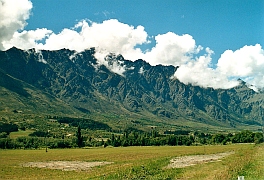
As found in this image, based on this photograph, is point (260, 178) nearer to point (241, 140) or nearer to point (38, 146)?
point (241, 140)

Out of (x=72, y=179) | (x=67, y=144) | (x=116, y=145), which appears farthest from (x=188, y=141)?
(x=72, y=179)

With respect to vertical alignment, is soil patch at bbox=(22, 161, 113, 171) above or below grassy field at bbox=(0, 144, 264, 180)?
below

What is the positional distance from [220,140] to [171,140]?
30019 millimetres

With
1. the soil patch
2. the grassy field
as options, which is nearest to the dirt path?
the grassy field

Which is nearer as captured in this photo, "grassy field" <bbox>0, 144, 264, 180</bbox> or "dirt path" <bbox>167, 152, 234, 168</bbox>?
"grassy field" <bbox>0, 144, 264, 180</bbox>

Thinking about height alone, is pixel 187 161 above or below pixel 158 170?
below

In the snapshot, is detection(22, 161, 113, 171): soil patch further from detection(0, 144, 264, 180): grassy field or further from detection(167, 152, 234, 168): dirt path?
detection(167, 152, 234, 168): dirt path

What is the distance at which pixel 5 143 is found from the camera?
591 feet

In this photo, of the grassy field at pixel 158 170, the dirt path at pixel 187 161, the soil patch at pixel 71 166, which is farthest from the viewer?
the soil patch at pixel 71 166

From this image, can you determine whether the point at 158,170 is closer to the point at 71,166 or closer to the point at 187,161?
the point at 187,161

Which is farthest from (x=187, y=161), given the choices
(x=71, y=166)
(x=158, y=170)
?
(x=71, y=166)

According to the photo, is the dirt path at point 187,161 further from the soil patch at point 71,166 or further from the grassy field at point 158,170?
the soil patch at point 71,166

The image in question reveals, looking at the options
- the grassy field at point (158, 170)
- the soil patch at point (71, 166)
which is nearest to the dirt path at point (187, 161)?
the grassy field at point (158, 170)

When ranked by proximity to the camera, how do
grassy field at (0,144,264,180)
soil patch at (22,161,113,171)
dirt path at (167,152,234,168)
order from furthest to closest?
soil patch at (22,161,113,171)
dirt path at (167,152,234,168)
grassy field at (0,144,264,180)
